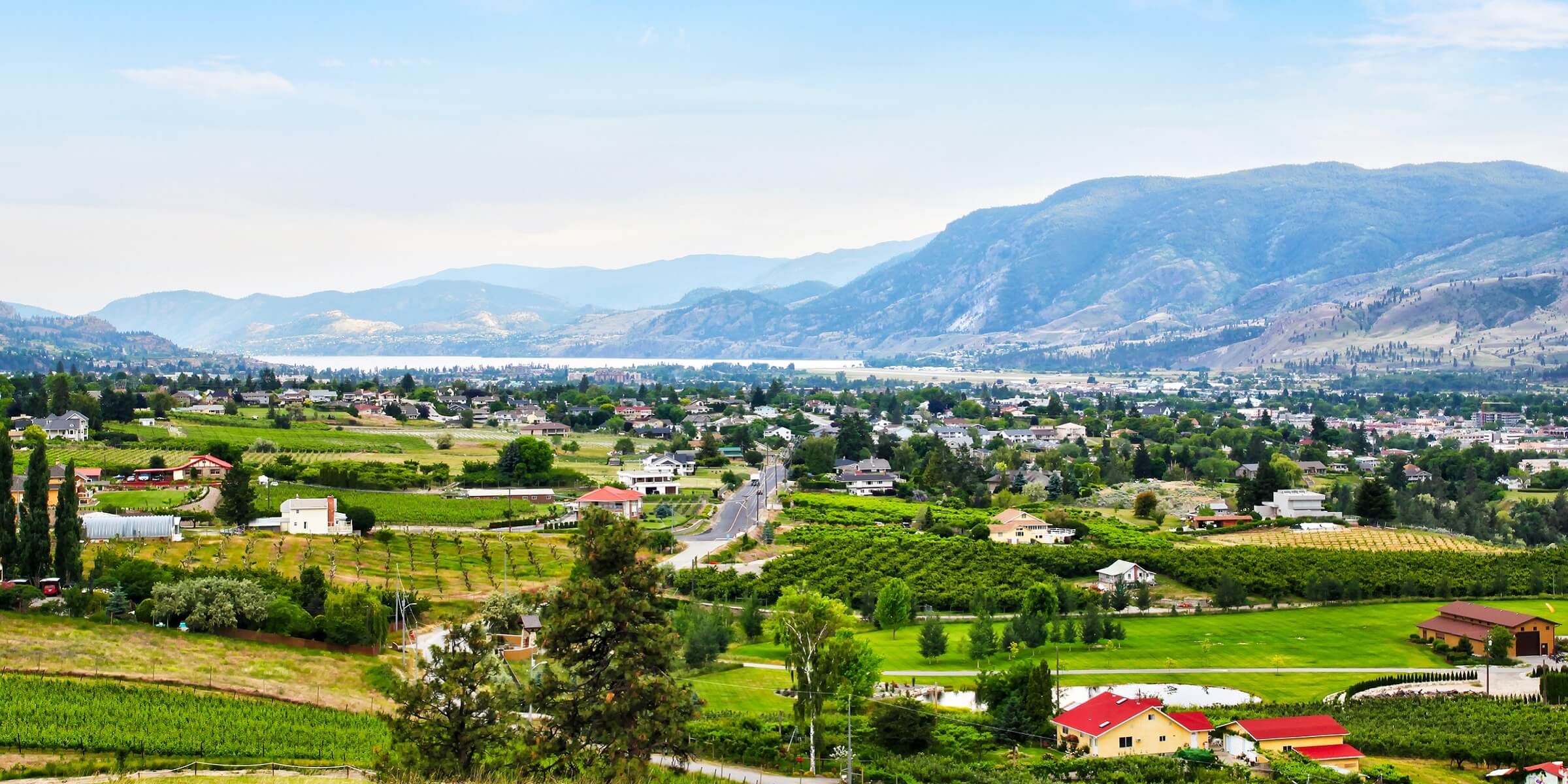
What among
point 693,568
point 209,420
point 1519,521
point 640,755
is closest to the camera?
point 640,755

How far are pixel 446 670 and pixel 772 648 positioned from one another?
1638cm

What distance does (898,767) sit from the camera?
79.8 ft

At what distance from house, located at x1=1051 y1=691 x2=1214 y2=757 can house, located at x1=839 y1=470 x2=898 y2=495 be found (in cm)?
4180

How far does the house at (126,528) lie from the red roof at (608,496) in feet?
57.8

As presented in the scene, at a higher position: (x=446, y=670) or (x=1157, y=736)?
(x=446, y=670)

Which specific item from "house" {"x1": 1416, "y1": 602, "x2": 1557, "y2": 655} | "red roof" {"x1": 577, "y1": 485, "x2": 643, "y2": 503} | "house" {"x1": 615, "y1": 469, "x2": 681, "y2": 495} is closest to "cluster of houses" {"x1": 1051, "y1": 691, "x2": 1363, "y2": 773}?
"house" {"x1": 1416, "y1": 602, "x2": 1557, "y2": 655}

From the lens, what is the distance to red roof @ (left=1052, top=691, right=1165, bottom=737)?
25.5 metres

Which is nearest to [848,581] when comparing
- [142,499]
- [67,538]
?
[67,538]

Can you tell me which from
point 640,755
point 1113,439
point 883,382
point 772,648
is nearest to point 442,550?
point 772,648

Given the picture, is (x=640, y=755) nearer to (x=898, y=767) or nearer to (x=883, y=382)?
(x=898, y=767)

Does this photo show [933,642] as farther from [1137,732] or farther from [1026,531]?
[1026,531]

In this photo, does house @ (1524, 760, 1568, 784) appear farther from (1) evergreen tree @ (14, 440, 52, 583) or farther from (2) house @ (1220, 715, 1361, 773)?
(1) evergreen tree @ (14, 440, 52, 583)

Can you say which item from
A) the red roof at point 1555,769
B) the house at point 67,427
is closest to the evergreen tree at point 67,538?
the red roof at point 1555,769

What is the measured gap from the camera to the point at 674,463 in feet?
233
